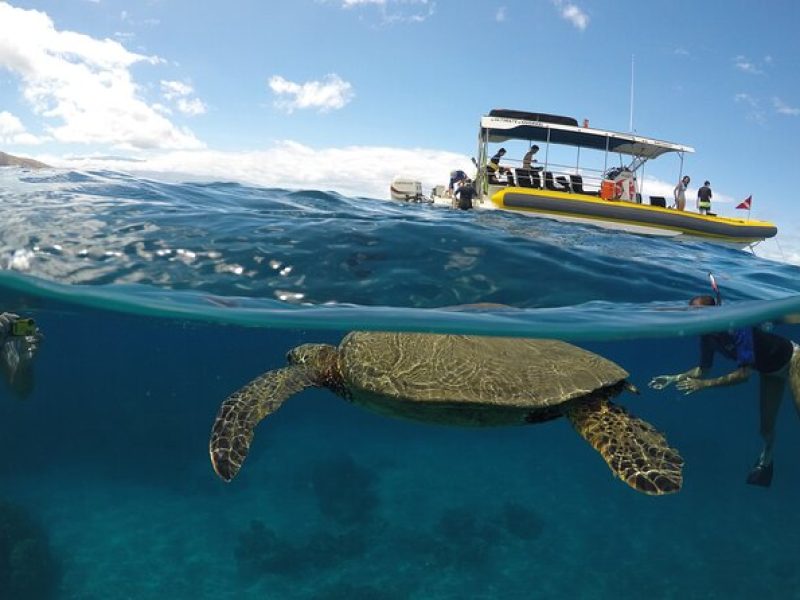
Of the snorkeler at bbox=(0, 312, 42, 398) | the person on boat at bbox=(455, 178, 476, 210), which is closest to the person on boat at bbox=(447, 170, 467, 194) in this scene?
the person on boat at bbox=(455, 178, 476, 210)

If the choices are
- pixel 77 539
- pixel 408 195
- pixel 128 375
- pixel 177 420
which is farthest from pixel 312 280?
pixel 128 375

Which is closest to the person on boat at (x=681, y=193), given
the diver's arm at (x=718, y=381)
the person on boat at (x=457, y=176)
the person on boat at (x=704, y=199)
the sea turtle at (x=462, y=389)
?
the person on boat at (x=704, y=199)

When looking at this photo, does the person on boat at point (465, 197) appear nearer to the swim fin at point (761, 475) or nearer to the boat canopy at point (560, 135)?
the boat canopy at point (560, 135)

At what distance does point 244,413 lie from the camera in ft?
17.9

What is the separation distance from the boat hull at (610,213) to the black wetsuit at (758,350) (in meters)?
6.00

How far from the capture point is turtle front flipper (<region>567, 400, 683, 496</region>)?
4.38 metres

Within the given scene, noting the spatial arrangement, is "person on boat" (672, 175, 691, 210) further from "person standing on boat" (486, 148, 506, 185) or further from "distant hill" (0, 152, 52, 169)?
"distant hill" (0, 152, 52, 169)

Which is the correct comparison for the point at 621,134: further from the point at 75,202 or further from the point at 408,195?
the point at 75,202

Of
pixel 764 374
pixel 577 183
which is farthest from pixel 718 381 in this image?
pixel 577 183

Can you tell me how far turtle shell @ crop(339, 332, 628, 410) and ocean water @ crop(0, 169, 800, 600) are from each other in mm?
1952

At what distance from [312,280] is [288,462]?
44.4 feet

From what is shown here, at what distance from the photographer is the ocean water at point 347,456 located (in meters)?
8.89

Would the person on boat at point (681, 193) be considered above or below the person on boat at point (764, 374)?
above

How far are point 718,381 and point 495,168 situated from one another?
1211 centimetres
